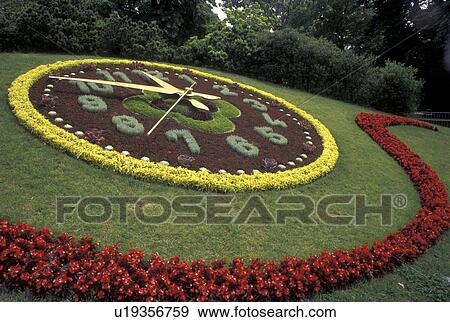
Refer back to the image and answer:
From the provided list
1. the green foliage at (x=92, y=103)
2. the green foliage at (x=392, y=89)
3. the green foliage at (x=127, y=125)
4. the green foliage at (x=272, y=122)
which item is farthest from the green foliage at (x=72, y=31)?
the green foliage at (x=392, y=89)

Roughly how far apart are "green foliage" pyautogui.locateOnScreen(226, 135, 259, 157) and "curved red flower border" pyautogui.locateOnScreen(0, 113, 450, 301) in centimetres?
242

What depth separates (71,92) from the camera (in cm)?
725

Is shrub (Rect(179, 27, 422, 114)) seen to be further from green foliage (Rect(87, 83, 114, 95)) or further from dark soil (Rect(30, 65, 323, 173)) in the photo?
green foliage (Rect(87, 83, 114, 95))

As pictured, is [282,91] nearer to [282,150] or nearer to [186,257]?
[282,150]

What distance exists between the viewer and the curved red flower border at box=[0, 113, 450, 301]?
11.1 ft

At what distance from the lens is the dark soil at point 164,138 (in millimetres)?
5957

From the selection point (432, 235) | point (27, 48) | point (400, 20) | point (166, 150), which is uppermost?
point (400, 20)

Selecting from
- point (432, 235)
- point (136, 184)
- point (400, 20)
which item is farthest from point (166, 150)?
point (400, 20)

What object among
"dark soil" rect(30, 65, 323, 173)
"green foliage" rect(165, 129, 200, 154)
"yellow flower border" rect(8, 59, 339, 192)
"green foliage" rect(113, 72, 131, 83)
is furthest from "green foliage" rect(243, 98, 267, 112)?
"green foliage" rect(165, 129, 200, 154)

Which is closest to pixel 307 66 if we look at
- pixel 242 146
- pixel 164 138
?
pixel 242 146

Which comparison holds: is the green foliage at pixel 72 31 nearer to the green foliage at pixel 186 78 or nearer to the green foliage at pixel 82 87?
the green foliage at pixel 186 78

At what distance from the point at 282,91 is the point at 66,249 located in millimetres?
9603

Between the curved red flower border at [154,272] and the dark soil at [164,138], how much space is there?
7.02ft

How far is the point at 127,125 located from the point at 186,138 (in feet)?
3.12
